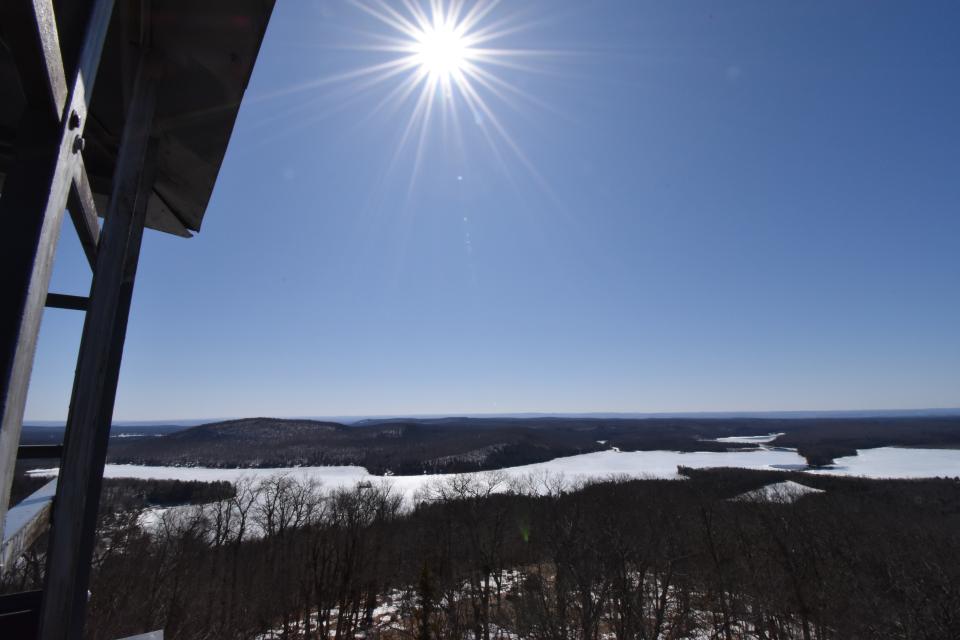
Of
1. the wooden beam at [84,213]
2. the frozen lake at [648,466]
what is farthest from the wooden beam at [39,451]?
the frozen lake at [648,466]

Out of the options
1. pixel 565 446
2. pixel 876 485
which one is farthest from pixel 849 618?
pixel 565 446

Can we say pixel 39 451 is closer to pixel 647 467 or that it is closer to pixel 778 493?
pixel 778 493

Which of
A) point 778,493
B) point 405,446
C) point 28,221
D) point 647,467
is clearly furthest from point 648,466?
point 28,221

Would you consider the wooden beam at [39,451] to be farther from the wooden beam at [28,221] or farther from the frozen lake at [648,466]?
the frozen lake at [648,466]

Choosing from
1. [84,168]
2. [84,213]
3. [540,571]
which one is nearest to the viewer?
[84,213]

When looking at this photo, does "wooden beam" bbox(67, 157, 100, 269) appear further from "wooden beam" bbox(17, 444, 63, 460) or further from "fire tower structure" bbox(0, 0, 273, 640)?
"wooden beam" bbox(17, 444, 63, 460)
